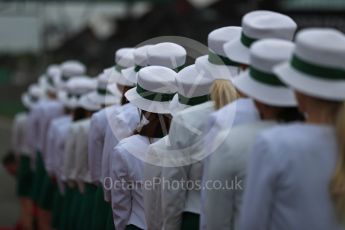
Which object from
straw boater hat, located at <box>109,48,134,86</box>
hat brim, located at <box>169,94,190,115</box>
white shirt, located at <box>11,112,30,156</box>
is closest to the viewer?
hat brim, located at <box>169,94,190,115</box>

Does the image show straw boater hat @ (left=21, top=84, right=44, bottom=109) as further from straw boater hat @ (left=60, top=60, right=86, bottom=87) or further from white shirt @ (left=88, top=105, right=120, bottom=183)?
white shirt @ (left=88, top=105, right=120, bottom=183)

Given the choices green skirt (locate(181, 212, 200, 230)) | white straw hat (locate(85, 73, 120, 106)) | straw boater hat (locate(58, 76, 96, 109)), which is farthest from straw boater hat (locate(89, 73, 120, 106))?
green skirt (locate(181, 212, 200, 230))

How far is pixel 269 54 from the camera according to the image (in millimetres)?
4047

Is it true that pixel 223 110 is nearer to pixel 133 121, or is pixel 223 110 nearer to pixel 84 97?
pixel 133 121

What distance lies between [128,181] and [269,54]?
1876 millimetres

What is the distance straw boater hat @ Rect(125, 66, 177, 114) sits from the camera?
5613 millimetres

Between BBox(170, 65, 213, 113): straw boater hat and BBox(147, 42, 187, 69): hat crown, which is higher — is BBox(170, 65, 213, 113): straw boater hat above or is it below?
above

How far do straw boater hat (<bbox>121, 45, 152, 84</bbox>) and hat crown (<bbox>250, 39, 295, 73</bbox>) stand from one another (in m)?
2.52

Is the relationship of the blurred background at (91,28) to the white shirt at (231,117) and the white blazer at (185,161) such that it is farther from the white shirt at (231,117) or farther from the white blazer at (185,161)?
the white shirt at (231,117)

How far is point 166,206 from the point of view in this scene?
506cm

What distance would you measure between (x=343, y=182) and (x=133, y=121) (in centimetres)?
287

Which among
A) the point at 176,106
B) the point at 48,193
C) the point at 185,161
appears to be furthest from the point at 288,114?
the point at 48,193

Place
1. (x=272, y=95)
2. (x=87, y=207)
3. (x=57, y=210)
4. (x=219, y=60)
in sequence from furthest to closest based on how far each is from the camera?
(x=57, y=210)
(x=87, y=207)
(x=219, y=60)
(x=272, y=95)

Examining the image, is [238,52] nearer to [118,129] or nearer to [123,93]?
[118,129]
